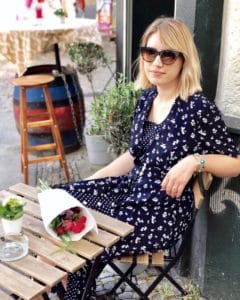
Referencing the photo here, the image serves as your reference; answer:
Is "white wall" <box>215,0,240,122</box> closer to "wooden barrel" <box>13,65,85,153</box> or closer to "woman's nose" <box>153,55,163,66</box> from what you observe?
"woman's nose" <box>153,55,163,66</box>

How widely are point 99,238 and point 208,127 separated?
68 centimetres

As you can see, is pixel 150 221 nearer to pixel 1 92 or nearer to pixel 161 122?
pixel 161 122

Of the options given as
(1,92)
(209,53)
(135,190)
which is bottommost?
(1,92)

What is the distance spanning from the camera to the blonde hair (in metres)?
2.00

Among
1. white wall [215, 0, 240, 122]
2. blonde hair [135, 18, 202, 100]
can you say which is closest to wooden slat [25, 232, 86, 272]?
blonde hair [135, 18, 202, 100]

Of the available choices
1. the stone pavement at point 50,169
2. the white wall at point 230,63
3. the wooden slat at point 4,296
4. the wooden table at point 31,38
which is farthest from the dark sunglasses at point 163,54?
the wooden table at point 31,38

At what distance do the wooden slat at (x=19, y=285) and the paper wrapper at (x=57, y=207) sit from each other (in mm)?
222

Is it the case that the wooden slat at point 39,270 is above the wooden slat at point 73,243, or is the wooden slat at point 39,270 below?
above

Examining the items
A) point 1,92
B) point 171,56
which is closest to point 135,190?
point 171,56

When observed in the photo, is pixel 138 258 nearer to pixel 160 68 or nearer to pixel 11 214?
pixel 11 214

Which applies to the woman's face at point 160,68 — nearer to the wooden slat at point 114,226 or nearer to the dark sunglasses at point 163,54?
the dark sunglasses at point 163,54

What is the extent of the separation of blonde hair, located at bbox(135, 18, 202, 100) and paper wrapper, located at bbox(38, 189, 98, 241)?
0.72 m

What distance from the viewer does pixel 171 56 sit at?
1.99 meters

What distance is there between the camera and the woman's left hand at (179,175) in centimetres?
194
